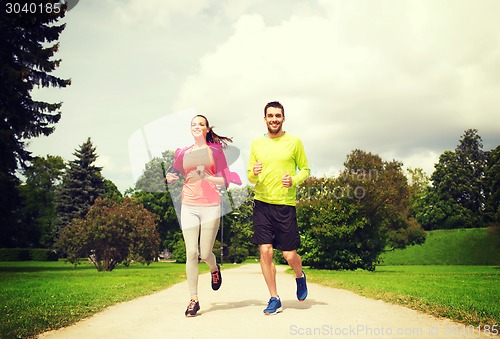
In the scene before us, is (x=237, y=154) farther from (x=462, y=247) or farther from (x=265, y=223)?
(x=462, y=247)

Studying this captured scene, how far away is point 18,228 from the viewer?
98.3 feet

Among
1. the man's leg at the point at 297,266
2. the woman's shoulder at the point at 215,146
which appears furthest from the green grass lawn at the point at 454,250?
the woman's shoulder at the point at 215,146

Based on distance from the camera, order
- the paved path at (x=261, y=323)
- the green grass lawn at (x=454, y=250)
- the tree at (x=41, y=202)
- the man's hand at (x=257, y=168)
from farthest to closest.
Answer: the tree at (x=41, y=202) → the green grass lawn at (x=454, y=250) → the man's hand at (x=257, y=168) → the paved path at (x=261, y=323)

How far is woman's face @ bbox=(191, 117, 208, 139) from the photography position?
20.8 ft

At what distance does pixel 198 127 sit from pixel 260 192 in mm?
1355

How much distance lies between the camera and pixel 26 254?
4969cm

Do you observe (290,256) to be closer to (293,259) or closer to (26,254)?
(293,259)

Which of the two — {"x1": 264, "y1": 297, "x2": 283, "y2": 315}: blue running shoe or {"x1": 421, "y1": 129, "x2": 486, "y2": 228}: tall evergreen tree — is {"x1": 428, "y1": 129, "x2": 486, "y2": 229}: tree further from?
{"x1": 264, "y1": 297, "x2": 283, "y2": 315}: blue running shoe

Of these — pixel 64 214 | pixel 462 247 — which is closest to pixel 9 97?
pixel 64 214

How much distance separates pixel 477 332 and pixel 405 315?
4.06 ft

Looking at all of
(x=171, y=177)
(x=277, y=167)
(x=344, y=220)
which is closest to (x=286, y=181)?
(x=277, y=167)

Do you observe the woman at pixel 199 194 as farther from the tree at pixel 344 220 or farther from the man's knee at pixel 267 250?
the tree at pixel 344 220

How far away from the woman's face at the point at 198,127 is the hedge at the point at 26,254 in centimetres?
4913

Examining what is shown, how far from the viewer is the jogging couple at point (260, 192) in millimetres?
5875
